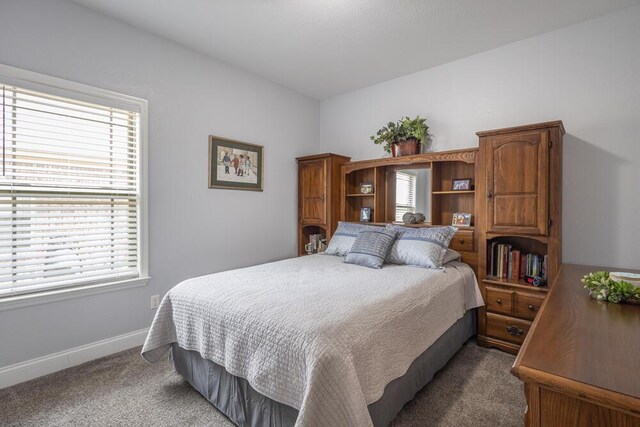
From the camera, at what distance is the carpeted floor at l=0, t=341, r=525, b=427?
174 centimetres

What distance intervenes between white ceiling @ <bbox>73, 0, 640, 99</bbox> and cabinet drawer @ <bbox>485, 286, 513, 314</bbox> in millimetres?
2206

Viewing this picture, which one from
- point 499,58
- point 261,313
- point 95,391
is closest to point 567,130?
point 499,58

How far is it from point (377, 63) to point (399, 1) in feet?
3.26

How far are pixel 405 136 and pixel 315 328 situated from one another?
2.60 m

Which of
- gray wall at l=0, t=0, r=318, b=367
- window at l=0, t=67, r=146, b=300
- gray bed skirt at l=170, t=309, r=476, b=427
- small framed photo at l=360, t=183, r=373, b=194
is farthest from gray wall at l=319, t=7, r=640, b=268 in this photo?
window at l=0, t=67, r=146, b=300

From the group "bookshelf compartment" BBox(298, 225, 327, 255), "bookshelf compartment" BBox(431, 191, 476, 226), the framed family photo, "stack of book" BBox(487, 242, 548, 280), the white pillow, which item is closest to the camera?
"stack of book" BBox(487, 242, 548, 280)

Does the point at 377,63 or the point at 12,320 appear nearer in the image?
the point at 12,320

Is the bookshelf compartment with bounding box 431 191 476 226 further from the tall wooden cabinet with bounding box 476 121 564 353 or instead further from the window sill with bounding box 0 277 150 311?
the window sill with bounding box 0 277 150 311

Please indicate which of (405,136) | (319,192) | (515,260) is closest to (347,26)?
(405,136)

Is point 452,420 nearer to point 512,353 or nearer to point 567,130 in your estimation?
point 512,353

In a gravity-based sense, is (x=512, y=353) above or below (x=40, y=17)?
below

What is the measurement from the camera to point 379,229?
304 centimetres

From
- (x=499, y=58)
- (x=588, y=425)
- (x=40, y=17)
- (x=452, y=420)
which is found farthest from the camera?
(x=499, y=58)

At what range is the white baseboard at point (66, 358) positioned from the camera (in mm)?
2100
